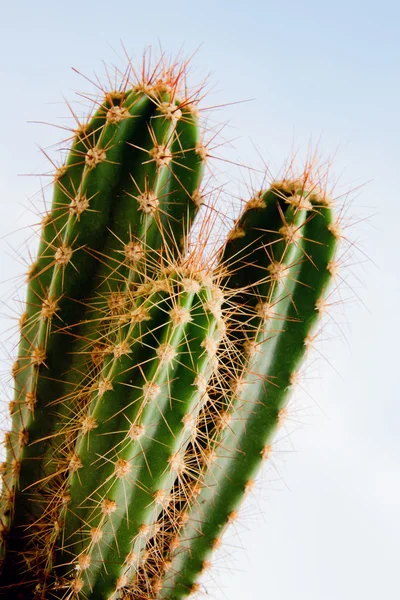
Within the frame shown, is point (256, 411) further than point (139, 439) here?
Yes

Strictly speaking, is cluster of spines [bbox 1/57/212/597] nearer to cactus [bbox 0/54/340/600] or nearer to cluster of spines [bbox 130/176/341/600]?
cactus [bbox 0/54/340/600]

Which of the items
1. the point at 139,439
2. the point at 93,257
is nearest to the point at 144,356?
the point at 139,439

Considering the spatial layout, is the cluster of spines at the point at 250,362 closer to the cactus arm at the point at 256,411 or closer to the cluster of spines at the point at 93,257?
the cactus arm at the point at 256,411

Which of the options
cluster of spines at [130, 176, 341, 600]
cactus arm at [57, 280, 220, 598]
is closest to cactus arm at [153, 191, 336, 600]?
cluster of spines at [130, 176, 341, 600]

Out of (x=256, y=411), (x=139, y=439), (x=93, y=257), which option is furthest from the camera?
(x=256, y=411)

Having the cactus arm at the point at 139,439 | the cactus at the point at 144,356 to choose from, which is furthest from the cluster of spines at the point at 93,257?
the cactus arm at the point at 139,439

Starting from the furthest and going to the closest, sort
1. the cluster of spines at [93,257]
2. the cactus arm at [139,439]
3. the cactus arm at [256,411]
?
the cactus arm at [256,411] → the cluster of spines at [93,257] → the cactus arm at [139,439]

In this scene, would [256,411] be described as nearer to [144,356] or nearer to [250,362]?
[250,362]
